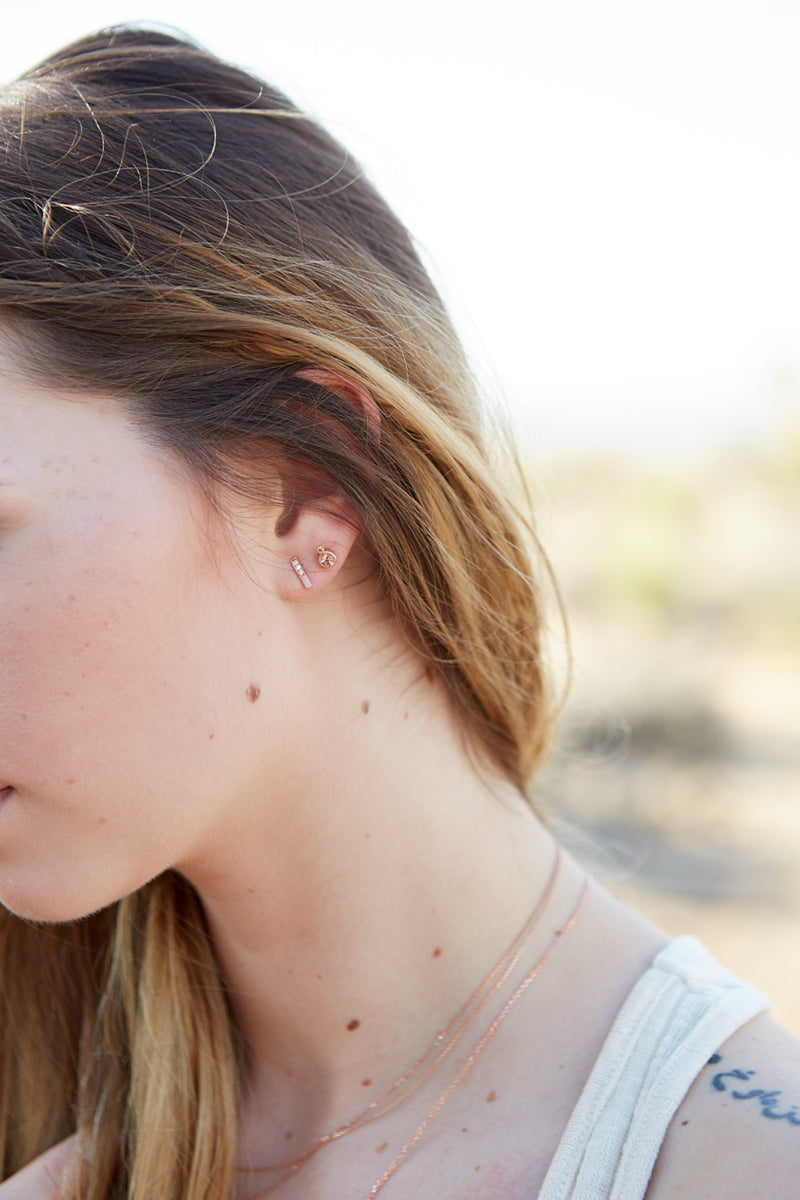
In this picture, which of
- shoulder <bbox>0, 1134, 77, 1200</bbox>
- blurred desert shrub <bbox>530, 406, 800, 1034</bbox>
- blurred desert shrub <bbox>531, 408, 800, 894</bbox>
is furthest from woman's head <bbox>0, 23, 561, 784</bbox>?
blurred desert shrub <bbox>531, 408, 800, 894</bbox>

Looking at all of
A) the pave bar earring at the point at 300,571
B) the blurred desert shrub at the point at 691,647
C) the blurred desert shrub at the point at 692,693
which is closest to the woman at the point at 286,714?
the pave bar earring at the point at 300,571

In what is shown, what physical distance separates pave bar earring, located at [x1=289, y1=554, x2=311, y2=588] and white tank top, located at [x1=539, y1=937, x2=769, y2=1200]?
0.70 meters

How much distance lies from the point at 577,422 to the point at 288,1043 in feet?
66.9

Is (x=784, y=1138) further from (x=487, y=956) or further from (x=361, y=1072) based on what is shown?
(x=361, y=1072)

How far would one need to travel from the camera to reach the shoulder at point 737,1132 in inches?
→ 42.5

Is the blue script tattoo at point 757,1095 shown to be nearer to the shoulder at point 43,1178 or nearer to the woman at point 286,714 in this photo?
the woman at point 286,714

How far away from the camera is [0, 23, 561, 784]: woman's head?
1325 mm

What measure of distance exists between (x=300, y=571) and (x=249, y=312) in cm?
35

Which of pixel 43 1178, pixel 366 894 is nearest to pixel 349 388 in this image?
pixel 366 894

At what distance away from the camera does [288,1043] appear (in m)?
1.56

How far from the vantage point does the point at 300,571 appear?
4.59ft

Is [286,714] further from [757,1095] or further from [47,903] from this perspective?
[757,1095]

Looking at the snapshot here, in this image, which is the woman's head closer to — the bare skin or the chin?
the bare skin

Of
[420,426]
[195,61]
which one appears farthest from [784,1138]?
[195,61]
